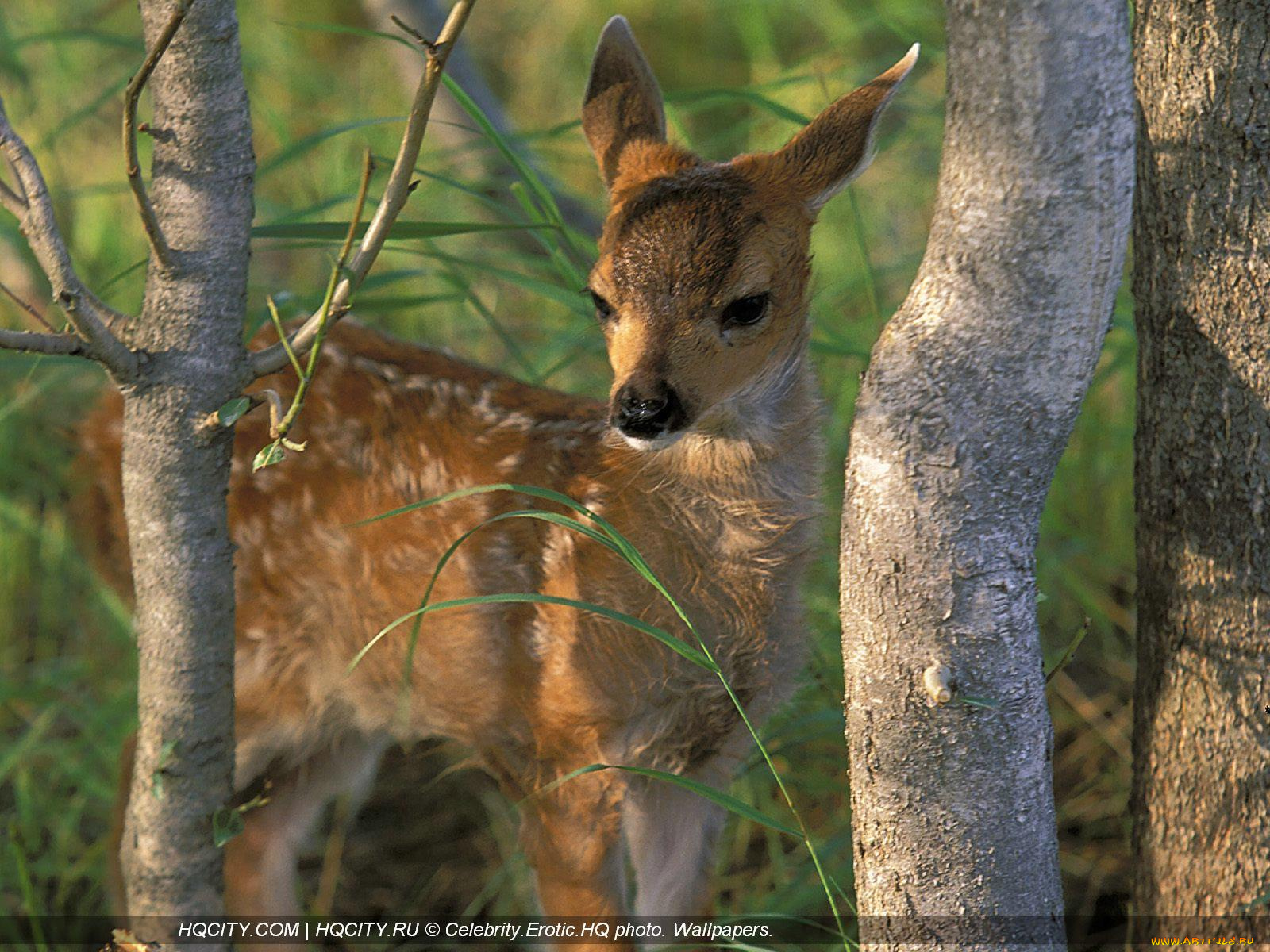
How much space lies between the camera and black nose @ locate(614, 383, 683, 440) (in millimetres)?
2279

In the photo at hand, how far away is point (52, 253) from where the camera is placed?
2031 mm

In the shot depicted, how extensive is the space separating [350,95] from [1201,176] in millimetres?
4347

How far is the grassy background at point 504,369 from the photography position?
319 centimetres

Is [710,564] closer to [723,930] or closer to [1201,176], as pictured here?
[723,930]

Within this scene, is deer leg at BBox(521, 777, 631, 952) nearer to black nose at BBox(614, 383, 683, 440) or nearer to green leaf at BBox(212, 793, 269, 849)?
green leaf at BBox(212, 793, 269, 849)

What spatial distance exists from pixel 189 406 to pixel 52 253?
32 cm

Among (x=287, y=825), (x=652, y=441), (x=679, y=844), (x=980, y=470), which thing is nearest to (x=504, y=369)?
(x=287, y=825)

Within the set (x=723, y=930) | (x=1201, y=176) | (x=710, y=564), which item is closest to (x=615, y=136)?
(x=710, y=564)

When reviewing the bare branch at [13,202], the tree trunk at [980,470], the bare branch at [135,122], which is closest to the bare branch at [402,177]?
the bare branch at [135,122]

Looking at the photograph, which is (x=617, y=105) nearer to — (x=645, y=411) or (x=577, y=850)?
(x=645, y=411)

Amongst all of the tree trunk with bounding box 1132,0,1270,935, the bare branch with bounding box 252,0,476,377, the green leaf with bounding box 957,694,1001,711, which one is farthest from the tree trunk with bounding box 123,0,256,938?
the tree trunk with bounding box 1132,0,1270,935

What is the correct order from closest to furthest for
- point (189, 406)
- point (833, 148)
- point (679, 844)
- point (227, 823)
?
point (189, 406) → point (227, 823) → point (833, 148) → point (679, 844)

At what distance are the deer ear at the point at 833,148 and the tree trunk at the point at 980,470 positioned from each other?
0.57 metres

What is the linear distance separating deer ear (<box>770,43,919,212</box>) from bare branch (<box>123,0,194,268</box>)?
1100 mm
